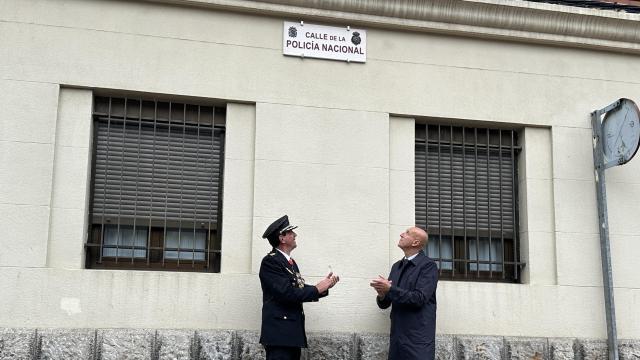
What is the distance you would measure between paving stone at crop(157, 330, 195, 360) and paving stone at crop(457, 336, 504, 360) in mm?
2581

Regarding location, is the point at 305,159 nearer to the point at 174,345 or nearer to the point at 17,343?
the point at 174,345

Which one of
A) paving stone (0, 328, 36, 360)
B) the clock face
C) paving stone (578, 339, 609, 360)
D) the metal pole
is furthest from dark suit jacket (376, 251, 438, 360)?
paving stone (0, 328, 36, 360)

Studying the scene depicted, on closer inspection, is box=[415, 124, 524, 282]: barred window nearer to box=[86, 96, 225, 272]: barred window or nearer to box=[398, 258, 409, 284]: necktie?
box=[398, 258, 409, 284]: necktie

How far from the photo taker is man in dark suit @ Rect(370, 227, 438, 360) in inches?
275

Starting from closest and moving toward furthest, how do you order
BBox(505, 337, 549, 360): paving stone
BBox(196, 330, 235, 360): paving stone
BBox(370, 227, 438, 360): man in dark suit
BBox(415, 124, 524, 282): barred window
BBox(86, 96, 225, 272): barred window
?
BBox(370, 227, 438, 360): man in dark suit → BBox(196, 330, 235, 360): paving stone → BBox(86, 96, 225, 272): barred window → BBox(505, 337, 549, 360): paving stone → BBox(415, 124, 524, 282): barred window

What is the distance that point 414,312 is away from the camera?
7.14 m

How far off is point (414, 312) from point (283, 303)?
1147 millimetres

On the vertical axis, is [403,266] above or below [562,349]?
above

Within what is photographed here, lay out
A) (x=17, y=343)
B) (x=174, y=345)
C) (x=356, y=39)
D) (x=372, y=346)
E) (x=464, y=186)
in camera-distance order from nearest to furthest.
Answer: (x=17, y=343) < (x=174, y=345) < (x=372, y=346) < (x=356, y=39) < (x=464, y=186)

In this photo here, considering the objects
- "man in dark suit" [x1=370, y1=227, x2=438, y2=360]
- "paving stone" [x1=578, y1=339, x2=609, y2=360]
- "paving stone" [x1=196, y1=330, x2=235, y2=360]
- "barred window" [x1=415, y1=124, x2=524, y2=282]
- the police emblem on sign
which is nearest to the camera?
"man in dark suit" [x1=370, y1=227, x2=438, y2=360]

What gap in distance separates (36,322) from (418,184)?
12.9 ft

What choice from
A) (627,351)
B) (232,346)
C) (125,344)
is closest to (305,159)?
(232,346)

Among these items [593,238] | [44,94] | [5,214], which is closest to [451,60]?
[593,238]

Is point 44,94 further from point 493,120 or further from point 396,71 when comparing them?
point 493,120
